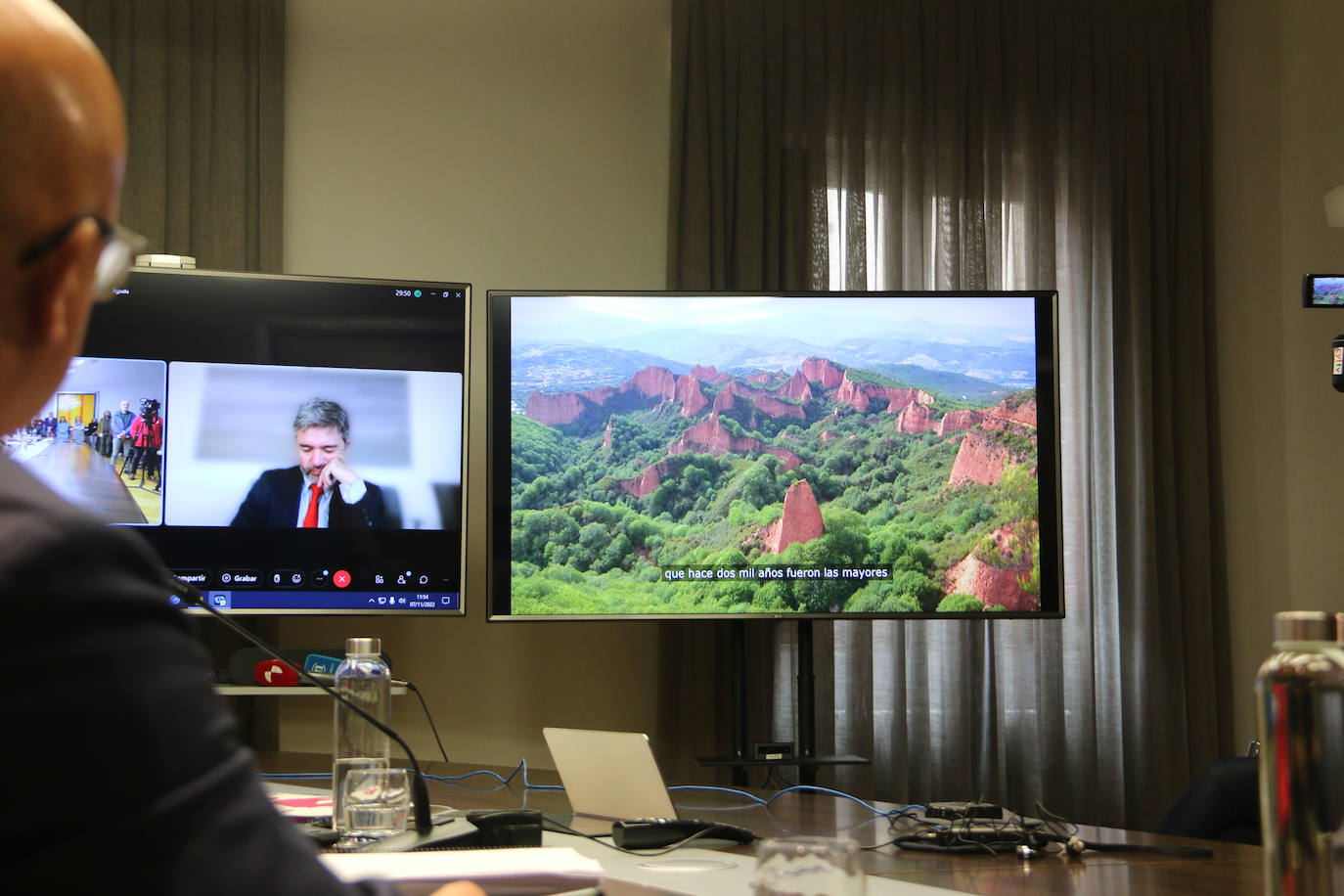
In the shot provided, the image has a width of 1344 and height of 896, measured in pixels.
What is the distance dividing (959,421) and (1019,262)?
93cm

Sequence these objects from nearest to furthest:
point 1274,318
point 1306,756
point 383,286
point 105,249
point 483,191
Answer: point 105,249, point 1306,756, point 383,286, point 483,191, point 1274,318

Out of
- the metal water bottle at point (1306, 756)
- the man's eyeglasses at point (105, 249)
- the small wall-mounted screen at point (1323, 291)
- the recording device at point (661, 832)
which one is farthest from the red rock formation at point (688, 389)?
the man's eyeglasses at point (105, 249)

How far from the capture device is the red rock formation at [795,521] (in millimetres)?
3279

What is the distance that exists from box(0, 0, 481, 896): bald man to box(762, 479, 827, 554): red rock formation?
9.06 ft

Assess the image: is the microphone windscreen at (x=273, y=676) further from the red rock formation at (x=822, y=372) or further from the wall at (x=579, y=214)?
the red rock formation at (x=822, y=372)

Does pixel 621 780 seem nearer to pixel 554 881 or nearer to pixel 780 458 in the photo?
pixel 554 881

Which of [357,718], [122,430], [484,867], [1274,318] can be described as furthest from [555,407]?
[1274,318]

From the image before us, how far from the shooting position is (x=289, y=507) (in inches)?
122

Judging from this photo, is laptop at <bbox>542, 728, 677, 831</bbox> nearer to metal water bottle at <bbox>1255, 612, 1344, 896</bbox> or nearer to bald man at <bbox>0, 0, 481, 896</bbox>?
metal water bottle at <bbox>1255, 612, 1344, 896</bbox>

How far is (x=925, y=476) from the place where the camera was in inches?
131

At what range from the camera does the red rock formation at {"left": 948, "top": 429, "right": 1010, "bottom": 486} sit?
130 inches

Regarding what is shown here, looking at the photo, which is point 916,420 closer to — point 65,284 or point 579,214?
point 579,214

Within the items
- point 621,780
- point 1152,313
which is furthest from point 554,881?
point 1152,313

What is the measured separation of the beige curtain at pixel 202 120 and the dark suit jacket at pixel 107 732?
2.96m
